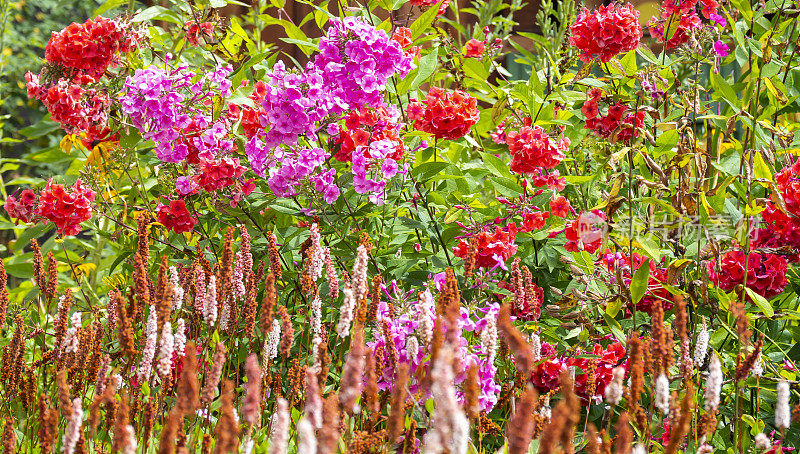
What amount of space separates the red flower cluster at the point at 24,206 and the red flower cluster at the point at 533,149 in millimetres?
1838

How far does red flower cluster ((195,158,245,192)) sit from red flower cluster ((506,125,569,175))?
35.7 inches

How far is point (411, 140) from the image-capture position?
289cm

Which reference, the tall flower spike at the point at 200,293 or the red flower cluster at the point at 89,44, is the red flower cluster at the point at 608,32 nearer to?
the tall flower spike at the point at 200,293

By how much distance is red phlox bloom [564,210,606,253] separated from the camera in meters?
2.15

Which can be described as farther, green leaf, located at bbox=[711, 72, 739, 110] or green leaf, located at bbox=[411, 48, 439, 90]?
green leaf, located at bbox=[411, 48, 439, 90]

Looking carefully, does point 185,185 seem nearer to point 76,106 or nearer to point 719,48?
point 76,106

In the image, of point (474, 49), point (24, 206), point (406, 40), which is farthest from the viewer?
point (474, 49)

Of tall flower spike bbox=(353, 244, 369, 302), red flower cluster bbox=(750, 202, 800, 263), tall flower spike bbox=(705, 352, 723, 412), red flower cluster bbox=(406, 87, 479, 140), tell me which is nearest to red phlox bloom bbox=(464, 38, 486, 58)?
red flower cluster bbox=(406, 87, 479, 140)

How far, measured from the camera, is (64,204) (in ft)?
8.71

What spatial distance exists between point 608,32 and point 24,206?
7.35 ft

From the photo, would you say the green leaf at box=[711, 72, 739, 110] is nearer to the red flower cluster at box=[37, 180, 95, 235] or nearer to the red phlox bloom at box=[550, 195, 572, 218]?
the red phlox bloom at box=[550, 195, 572, 218]

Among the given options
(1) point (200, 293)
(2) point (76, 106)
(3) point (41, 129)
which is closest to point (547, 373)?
(1) point (200, 293)

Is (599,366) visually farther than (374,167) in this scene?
No

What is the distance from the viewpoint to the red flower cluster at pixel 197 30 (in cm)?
299
